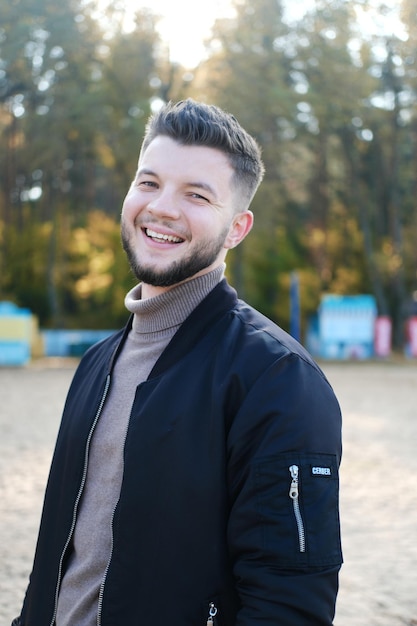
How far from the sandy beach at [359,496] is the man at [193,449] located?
289 centimetres

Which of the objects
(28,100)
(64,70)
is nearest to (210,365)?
(64,70)

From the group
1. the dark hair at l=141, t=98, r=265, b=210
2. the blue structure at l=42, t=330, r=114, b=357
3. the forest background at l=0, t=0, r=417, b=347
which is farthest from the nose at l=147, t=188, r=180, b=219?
the blue structure at l=42, t=330, r=114, b=357

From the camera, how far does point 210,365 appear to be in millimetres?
1885

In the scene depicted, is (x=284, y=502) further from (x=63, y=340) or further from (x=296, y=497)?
(x=63, y=340)

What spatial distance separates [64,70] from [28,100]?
2.59m

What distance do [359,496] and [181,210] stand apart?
6.40m

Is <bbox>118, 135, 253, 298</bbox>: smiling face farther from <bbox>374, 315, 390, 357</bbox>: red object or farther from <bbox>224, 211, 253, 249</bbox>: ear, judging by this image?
<bbox>374, 315, 390, 357</bbox>: red object

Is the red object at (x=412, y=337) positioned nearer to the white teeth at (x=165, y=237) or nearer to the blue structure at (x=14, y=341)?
the blue structure at (x=14, y=341)

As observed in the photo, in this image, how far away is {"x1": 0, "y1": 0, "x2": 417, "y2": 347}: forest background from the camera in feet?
96.3

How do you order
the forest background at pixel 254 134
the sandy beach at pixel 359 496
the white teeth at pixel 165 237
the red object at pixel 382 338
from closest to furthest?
1. the white teeth at pixel 165 237
2. the sandy beach at pixel 359 496
3. the red object at pixel 382 338
4. the forest background at pixel 254 134

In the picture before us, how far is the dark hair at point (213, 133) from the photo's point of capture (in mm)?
2021

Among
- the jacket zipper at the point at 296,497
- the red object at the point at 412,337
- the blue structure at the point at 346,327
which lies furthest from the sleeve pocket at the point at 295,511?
the red object at the point at 412,337

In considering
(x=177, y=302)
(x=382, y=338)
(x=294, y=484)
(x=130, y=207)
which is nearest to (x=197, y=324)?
(x=177, y=302)

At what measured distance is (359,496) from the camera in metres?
7.95
